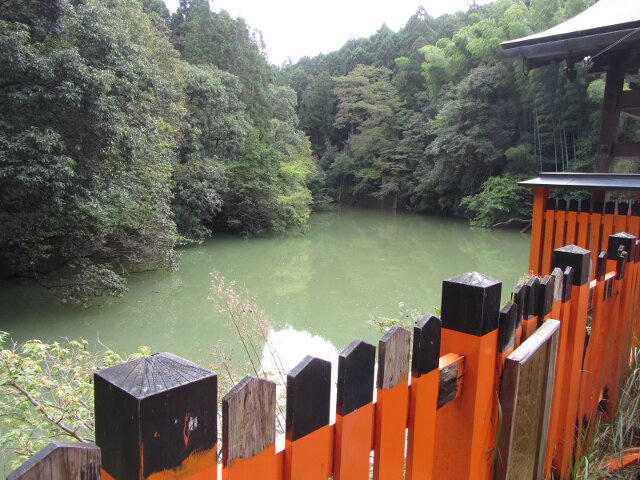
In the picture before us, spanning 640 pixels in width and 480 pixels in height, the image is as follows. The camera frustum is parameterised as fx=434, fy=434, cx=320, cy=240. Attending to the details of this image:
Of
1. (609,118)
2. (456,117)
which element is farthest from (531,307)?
(456,117)

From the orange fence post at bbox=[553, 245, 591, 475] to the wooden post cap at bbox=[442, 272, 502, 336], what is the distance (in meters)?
0.44

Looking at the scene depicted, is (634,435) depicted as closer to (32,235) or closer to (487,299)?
(487,299)

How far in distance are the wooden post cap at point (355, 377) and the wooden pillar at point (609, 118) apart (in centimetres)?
412

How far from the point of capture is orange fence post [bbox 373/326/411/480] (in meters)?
0.63

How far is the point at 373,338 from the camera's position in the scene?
4367 millimetres

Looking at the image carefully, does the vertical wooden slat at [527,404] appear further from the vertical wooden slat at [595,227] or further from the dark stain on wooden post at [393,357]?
the vertical wooden slat at [595,227]

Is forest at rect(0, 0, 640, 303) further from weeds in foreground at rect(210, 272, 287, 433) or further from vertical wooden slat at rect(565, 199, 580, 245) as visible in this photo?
weeds in foreground at rect(210, 272, 287, 433)

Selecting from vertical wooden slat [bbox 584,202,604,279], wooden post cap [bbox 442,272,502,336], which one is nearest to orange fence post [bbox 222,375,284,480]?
wooden post cap [bbox 442,272,502,336]

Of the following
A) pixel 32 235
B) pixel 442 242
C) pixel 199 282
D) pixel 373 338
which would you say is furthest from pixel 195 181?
pixel 373 338

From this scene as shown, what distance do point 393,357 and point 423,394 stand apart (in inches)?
4.9

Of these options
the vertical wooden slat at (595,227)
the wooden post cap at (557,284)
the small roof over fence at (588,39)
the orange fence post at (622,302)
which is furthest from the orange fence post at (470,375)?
the small roof over fence at (588,39)

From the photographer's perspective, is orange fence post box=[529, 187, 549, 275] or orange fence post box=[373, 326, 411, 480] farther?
orange fence post box=[529, 187, 549, 275]

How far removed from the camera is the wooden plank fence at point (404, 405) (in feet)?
1.31

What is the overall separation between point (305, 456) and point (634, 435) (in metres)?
1.54
